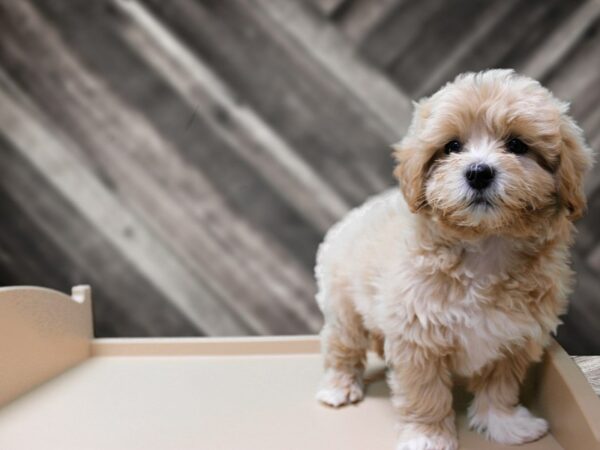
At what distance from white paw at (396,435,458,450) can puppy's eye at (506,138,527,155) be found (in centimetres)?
53

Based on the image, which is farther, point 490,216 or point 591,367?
point 591,367

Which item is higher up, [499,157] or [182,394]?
[499,157]

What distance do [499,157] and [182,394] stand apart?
0.86 metres

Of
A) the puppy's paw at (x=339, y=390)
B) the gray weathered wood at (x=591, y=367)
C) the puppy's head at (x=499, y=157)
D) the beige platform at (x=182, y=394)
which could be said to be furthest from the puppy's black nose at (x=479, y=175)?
the gray weathered wood at (x=591, y=367)

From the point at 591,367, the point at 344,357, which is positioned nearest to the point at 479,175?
the point at 344,357

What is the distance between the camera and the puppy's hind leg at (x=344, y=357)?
1255 mm

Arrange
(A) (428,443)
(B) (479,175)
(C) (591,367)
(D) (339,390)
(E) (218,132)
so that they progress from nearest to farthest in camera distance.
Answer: (B) (479,175), (A) (428,443), (D) (339,390), (C) (591,367), (E) (218,132)

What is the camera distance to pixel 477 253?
3.36ft

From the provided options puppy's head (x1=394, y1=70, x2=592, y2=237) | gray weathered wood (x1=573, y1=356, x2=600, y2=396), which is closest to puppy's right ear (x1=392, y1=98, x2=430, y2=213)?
puppy's head (x1=394, y1=70, x2=592, y2=237)

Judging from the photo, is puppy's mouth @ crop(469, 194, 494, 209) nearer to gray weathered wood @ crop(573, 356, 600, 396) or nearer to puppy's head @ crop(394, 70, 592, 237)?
puppy's head @ crop(394, 70, 592, 237)

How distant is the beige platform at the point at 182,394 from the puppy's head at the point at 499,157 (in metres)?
0.37

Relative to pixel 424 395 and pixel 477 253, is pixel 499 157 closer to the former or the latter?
pixel 477 253

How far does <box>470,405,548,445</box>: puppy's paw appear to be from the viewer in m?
1.08

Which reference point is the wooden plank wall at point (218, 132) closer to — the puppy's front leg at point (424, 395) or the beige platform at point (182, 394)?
the beige platform at point (182, 394)
